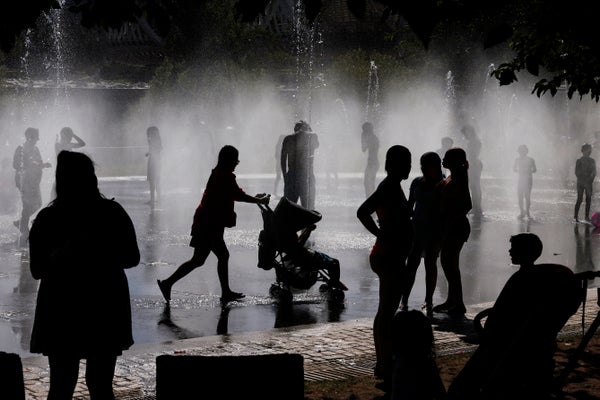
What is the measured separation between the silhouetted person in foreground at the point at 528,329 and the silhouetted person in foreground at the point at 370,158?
59.9 feet

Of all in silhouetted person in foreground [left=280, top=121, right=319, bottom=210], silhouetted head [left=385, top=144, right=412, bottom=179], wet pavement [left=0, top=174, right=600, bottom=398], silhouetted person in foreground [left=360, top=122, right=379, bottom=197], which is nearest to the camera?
silhouetted head [left=385, top=144, right=412, bottom=179]

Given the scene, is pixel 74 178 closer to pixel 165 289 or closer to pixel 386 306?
pixel 386 306

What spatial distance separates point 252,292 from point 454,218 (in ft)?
9.45

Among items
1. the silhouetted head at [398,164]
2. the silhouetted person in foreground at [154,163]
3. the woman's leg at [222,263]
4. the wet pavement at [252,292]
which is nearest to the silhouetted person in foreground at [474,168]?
the wet pavement at [252,292]

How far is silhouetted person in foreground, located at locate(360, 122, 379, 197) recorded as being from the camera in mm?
24531

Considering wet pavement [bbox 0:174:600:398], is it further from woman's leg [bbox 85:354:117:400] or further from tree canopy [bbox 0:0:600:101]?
tree canopy [bbox 0:0:600:101]

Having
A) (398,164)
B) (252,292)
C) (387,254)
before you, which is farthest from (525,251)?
(252,292)

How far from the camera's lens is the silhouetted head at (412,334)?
5.54 meters

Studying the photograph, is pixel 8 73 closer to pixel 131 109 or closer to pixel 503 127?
pixel 131 109

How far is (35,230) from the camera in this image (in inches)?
255

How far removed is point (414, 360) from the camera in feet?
18.3

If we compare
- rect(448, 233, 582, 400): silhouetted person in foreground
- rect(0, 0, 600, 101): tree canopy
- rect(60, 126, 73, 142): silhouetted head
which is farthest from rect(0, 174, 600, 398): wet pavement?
rect(448, 233, 582, 400): silhouetted person in foreground

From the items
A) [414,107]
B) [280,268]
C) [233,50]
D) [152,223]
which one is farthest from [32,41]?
[280,268]

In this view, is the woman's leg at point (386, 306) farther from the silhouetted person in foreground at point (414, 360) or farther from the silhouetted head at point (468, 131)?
the silhouetted head at point (468, 131)
